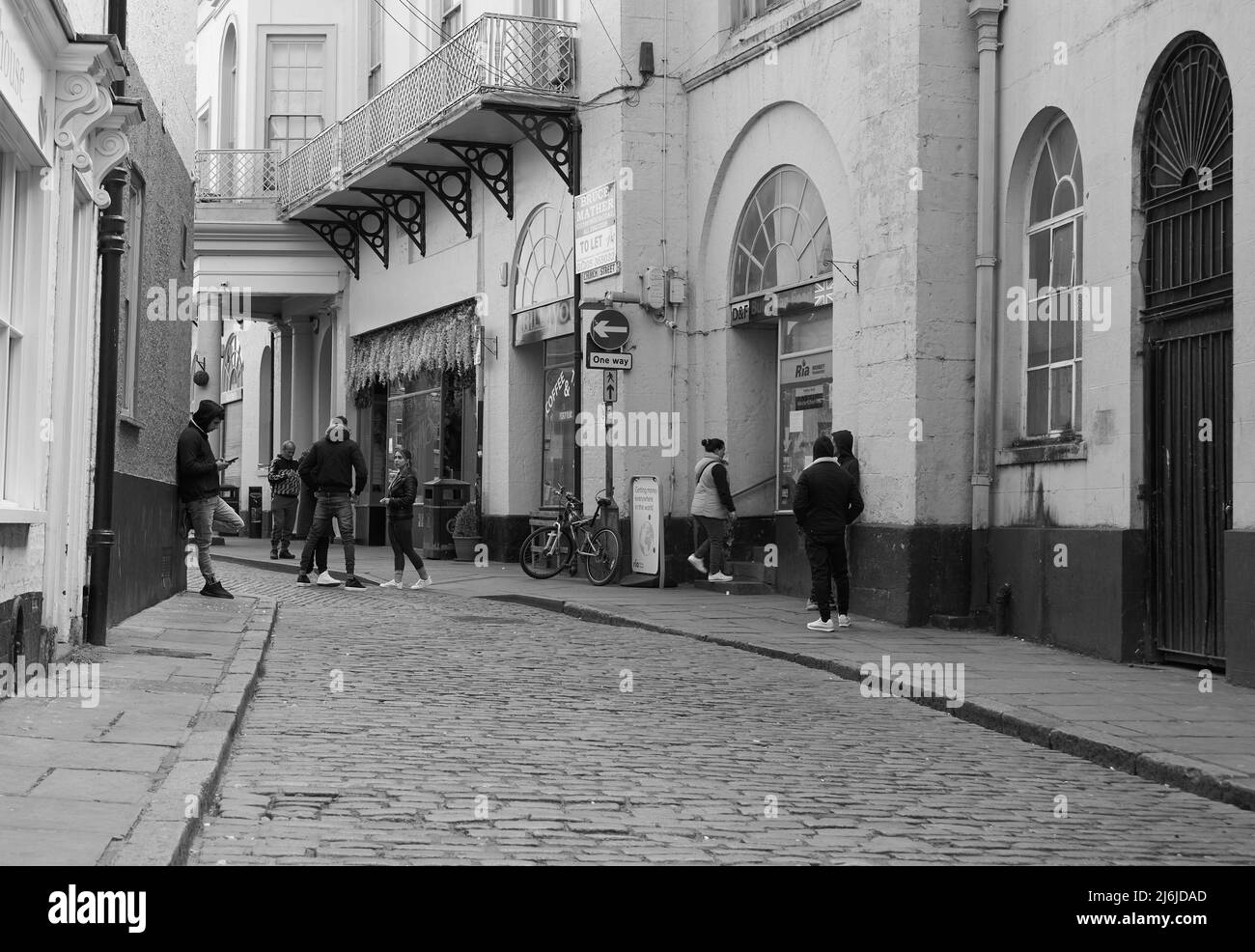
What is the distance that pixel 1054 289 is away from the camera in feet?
43.6

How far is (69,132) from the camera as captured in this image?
9.30m

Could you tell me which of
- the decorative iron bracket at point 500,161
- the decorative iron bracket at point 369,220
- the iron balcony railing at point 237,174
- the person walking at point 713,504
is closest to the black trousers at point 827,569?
the person walking at point 713,504

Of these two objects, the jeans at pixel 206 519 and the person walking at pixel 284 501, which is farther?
the person walking at pixel 284 501

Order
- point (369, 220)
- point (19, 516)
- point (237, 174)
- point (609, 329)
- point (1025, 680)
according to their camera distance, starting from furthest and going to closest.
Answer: point (237, 174) < point (369, 220) < point (609, 329) < point (1025, 680) < point (19, 516)

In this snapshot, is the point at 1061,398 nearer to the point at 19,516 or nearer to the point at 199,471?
the point at 199,471

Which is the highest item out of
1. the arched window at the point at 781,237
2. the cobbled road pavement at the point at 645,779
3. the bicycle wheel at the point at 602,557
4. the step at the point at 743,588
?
the arched window at the point at 781,237

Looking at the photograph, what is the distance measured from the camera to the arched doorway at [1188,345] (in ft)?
36.0

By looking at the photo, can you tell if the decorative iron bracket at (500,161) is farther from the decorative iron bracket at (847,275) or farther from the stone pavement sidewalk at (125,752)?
the stone pavement sidewalk at (125,752)

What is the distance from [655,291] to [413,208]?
9.13 metres

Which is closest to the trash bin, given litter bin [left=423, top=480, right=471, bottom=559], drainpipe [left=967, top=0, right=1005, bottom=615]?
litter bin [left=423, top=480, right=471, bottom=559]

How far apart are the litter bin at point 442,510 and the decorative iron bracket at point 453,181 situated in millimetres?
3914

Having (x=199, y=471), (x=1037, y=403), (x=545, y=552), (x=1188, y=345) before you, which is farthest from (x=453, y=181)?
(x=1188, y=345)
